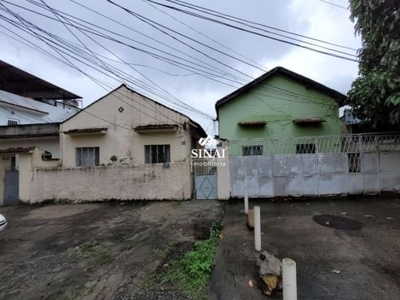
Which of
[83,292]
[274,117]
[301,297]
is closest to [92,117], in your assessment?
[274,117]

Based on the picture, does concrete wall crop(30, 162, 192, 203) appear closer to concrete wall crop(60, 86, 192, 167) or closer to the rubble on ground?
concrete wall crop(60, 86, 192, 167)

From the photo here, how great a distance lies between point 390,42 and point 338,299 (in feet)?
18.4

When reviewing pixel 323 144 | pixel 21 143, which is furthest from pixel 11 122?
pixel 323 144

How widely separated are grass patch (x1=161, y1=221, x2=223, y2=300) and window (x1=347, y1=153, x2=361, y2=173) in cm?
658

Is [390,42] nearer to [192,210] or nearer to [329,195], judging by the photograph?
[329,195]

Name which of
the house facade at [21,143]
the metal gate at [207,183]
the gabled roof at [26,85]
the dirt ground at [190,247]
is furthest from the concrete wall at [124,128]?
the gabled roof at [26,85]

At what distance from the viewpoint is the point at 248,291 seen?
11.0 ft

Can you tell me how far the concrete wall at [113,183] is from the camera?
33.0ft

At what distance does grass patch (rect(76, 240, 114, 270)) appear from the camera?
4.49 meters

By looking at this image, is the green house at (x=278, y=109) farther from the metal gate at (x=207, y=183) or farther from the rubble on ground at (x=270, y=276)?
the rubble on ground at (x=270, y=276)

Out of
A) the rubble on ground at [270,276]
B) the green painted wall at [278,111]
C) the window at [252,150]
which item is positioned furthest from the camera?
the green painted wall at [278,111]

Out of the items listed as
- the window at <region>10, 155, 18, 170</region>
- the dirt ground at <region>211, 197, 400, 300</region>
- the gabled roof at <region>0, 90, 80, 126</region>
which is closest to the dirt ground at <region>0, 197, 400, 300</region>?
the dirt ground at <region>211, 197, 400, 300</region>

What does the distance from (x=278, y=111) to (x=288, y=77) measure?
172 cm

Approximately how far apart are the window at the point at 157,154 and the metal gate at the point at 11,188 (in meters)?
5.46
